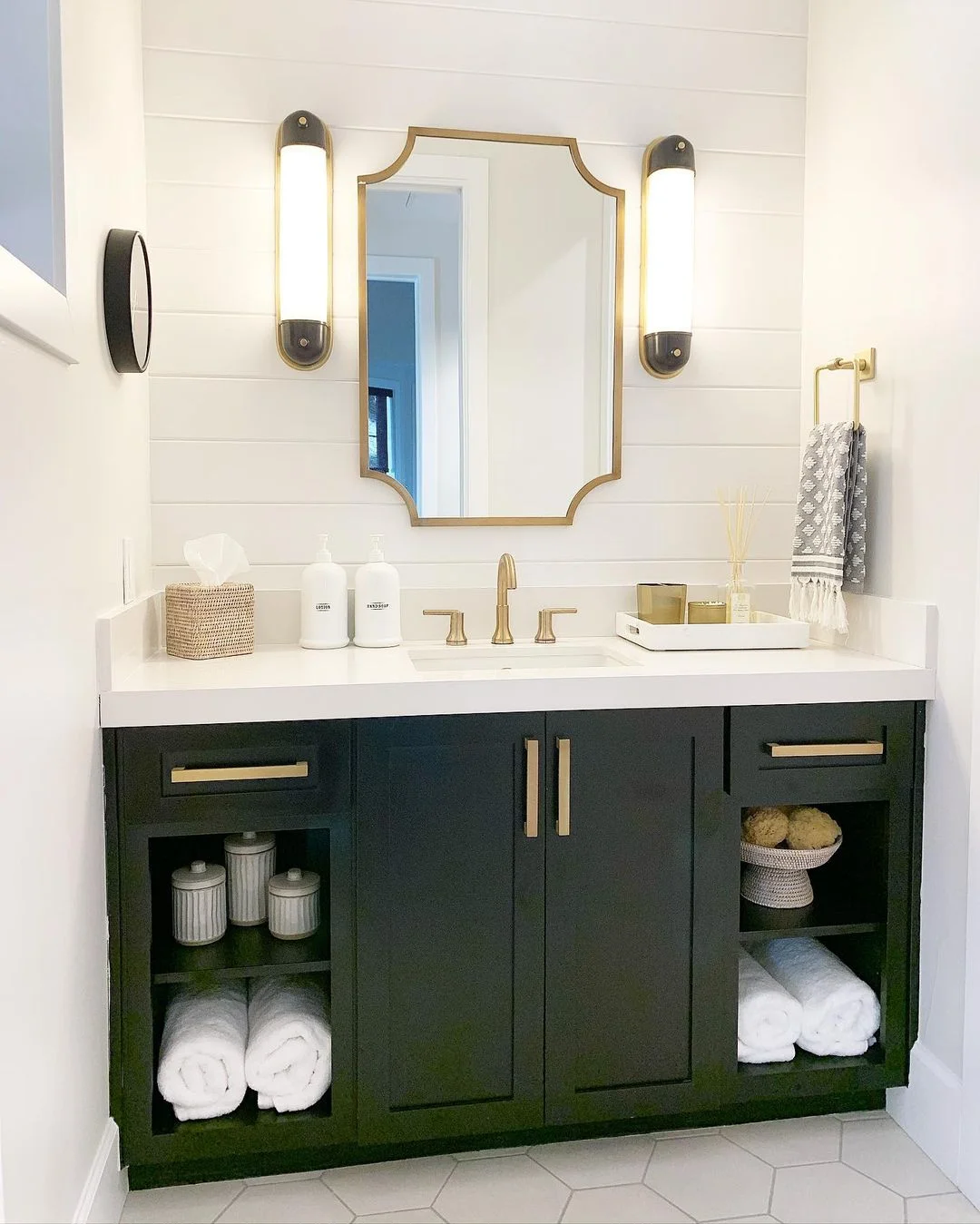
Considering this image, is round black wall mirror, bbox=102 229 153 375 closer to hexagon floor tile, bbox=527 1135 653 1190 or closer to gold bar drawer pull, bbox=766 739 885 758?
gold bar drawer pull, bbox=766 739 885 758

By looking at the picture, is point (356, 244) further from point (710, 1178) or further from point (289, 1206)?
point (710, 1178)

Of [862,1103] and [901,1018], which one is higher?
[901,1018]

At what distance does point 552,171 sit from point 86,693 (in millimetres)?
1579

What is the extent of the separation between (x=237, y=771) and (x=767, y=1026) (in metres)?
1.15

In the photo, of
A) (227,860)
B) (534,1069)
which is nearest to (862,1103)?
(534,1069)

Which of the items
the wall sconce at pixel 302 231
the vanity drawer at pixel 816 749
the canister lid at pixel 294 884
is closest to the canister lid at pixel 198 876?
the canister lid at pixel 294 884

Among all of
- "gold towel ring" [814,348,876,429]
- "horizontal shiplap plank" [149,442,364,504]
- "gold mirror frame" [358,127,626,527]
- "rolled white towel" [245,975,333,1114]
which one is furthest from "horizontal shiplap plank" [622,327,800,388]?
"rolled white towel" [245,975,333,1114]

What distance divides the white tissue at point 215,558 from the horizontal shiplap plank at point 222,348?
1.31 ft

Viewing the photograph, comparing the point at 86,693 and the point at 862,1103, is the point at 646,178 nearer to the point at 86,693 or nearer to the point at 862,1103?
the point at 86,693

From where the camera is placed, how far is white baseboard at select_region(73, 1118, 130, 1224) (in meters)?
1.61

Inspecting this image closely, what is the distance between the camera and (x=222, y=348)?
2.31 m

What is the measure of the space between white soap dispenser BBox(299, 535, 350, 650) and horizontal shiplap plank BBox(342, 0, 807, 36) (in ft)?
4.21

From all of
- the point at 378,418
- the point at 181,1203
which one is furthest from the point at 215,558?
the point at 181,1203

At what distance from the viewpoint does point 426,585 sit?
7.97ft
